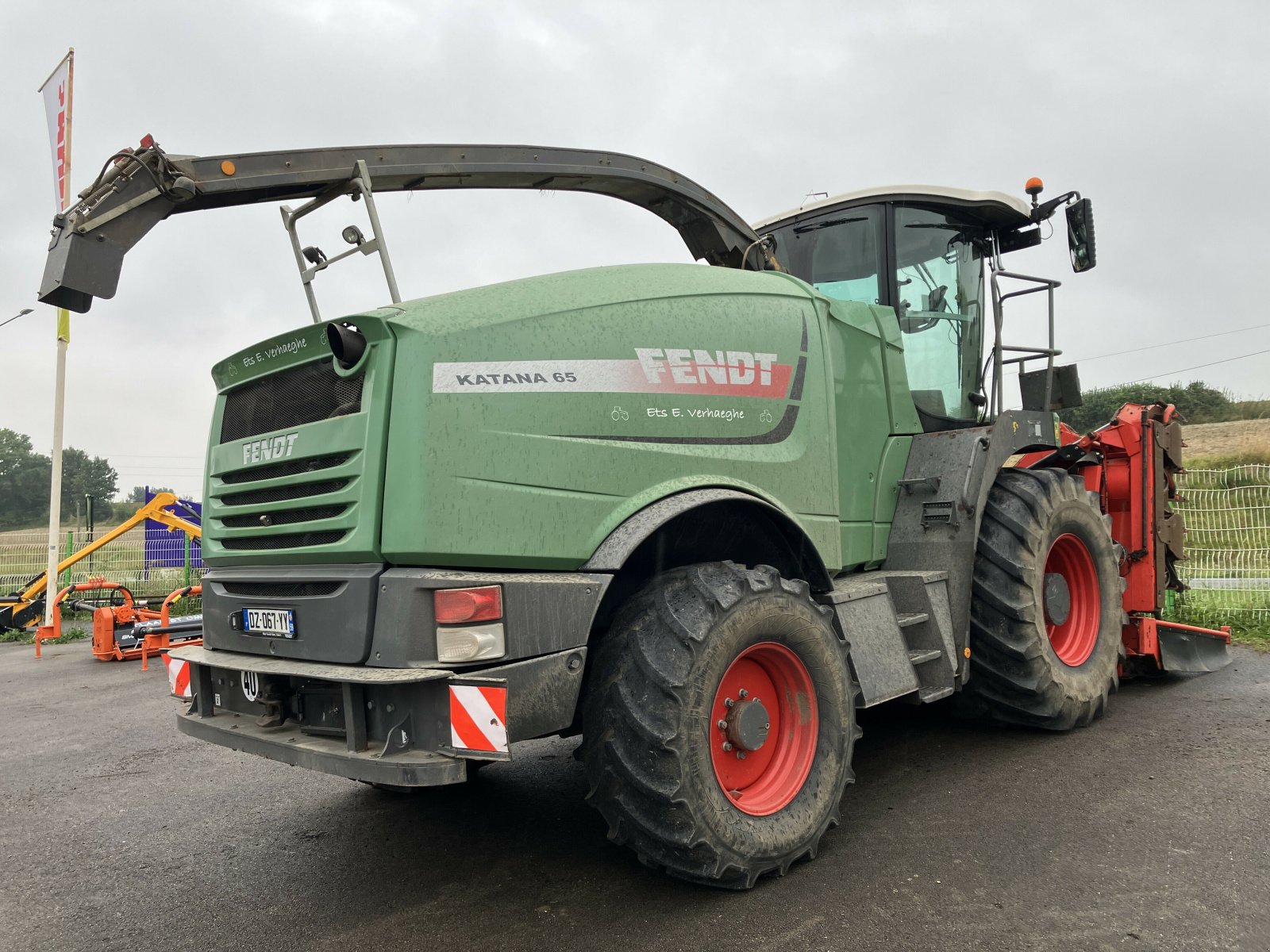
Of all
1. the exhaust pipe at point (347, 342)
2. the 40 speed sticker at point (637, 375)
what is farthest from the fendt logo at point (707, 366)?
the exhaust pipe at point (347, 342)

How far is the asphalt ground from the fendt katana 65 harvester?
0.31 m

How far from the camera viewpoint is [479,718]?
2654 millimetres

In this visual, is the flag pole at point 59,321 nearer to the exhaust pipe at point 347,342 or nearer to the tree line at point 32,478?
the exhaust pipe at point 347,342

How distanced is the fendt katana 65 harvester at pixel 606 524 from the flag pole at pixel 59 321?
8918mm

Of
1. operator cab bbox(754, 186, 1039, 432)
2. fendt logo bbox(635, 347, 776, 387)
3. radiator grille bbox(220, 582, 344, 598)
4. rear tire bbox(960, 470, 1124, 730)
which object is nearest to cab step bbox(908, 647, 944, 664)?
rear tire bbox(960, 470, 1124, 730)

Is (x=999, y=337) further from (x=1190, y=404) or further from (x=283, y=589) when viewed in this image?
(x=1190, y=404)

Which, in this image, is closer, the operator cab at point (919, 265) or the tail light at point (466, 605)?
the tail light at point (466, 605)

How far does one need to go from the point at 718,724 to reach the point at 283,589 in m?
1.62

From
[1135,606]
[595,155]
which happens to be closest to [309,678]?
[595,155]

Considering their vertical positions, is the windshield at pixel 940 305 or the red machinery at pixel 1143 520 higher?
the windshield at pixel 940 305

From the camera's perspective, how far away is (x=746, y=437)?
3.60 meters

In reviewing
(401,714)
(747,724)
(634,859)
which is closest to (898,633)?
(747,724)

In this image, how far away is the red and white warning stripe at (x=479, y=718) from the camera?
2.65 meters

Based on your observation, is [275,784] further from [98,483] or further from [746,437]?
[98,483]
